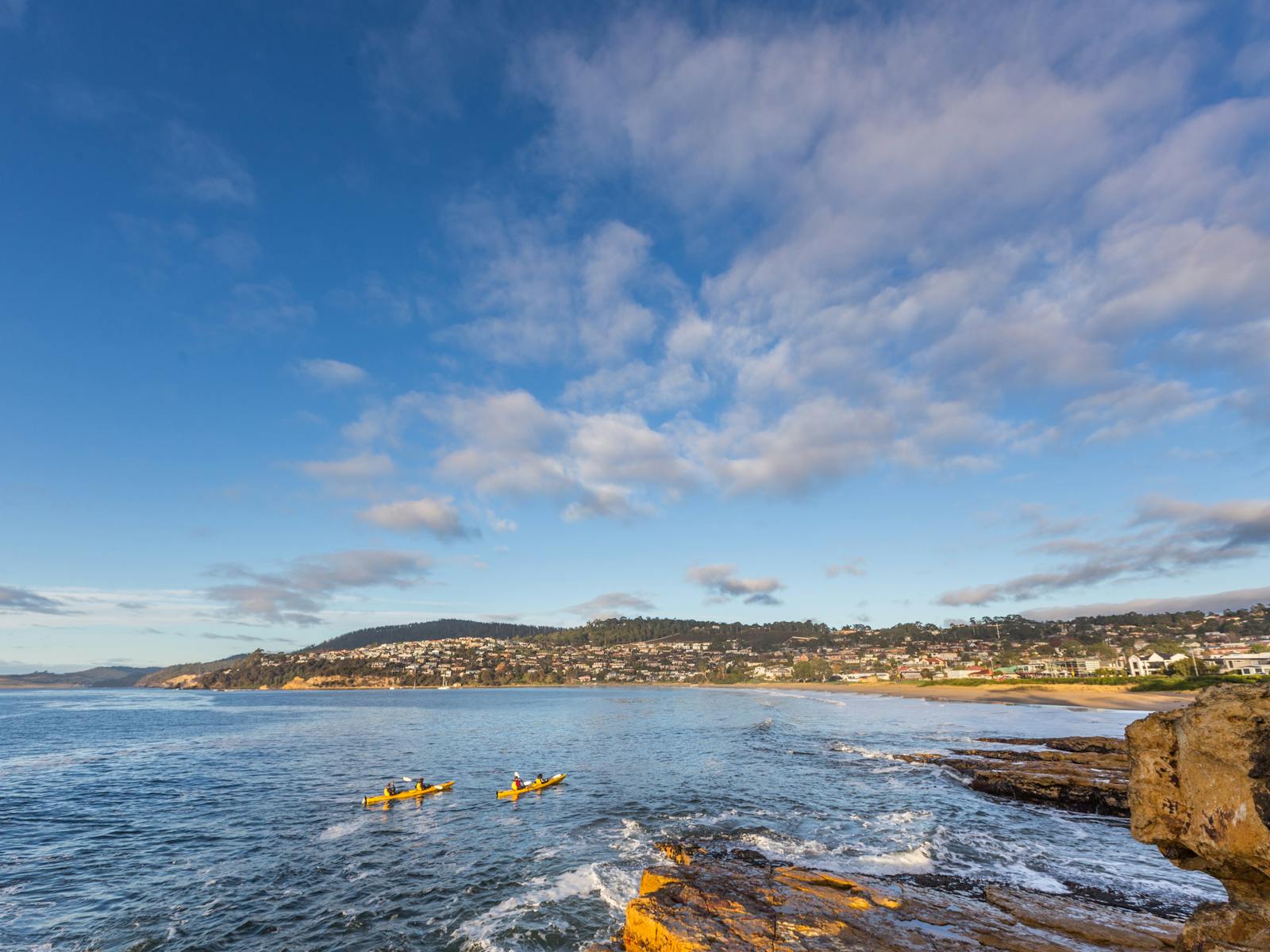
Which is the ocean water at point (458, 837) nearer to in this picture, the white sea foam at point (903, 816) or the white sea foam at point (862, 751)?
Result: the white sea foam at point (903, 816)

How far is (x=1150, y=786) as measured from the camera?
11.5m

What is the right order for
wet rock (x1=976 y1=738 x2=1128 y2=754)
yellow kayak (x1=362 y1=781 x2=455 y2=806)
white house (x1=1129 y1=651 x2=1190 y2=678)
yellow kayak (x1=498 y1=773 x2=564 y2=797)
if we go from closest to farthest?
yellow kayak (x1=362 y1=781 x2=455 y2=806) → yellow kayak (x1=498 y1=773 x2=564 y2=797) → wet rock (x1=976 y1=738 x2=1128 y2=754) → white house (x1=1129 y1=651 x2=1190 y2=678)

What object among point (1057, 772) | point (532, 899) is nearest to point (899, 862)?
point (532, 899)

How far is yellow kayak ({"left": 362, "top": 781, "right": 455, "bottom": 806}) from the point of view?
124 ft

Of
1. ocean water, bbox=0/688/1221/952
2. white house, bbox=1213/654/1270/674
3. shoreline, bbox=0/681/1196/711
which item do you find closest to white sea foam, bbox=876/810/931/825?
ocean water, bbox=0/688/1221/952

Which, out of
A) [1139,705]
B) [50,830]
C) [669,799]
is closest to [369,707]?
[50,830]

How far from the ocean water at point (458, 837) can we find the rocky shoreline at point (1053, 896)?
381 cm

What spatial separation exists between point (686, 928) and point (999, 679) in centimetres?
18013

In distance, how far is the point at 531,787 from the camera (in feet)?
Answer: 132

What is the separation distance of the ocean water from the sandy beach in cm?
4279

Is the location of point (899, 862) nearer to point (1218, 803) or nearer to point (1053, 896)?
point (1053, 896)

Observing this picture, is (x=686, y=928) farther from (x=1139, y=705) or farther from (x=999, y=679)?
(x=999, y=679)

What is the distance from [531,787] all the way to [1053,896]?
100 feet

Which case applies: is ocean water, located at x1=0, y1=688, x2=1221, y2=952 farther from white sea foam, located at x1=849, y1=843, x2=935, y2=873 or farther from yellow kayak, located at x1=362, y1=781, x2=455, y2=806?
yellow kayak, located at x1=362, y1=781, x2=455, y2=806
